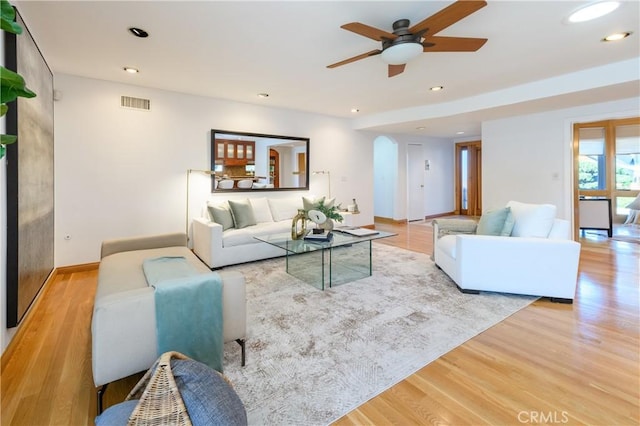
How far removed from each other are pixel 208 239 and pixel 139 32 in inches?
88.8

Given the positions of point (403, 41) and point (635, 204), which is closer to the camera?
point (403, 41)

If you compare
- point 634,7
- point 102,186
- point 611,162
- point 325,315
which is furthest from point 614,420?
point 611,162

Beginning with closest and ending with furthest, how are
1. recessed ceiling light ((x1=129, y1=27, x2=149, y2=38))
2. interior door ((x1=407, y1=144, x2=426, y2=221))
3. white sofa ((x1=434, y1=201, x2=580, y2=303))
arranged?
1. recessed ceiling light ((x1=129, y1=27, x2=149, y2=38))
2. white sofa ((x1=434, y1=201, x2=580, y2=303))
3. interior door ((x1=407, y1=144, x2=426, y2=221))

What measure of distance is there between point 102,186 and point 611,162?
8.08 meters

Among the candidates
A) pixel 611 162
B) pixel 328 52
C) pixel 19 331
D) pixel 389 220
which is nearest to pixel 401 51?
pixel 328 52

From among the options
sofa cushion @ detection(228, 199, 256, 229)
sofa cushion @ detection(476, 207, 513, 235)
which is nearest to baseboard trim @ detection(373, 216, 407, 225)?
sofa cushion @ detection(228, 199, 256, 229)

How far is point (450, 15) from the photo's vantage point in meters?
1.99

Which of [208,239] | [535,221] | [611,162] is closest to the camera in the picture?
[535,221]

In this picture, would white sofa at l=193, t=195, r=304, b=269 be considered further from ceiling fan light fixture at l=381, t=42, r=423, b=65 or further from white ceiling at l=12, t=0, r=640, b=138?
ceiling fan light fixture at l=381, t=42, r=423, b=65

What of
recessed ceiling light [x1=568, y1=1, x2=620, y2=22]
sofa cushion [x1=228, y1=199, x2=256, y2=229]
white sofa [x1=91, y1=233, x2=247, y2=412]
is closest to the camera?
white sofa [x1=91, y1=233, x2=247, y2=412]

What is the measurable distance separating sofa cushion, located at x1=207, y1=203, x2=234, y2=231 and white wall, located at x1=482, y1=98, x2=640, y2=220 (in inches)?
158

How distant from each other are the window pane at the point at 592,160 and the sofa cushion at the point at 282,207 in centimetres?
524

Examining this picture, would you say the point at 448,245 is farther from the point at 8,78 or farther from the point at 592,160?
the point at 592,160

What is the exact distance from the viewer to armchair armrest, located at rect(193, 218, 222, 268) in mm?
3865
